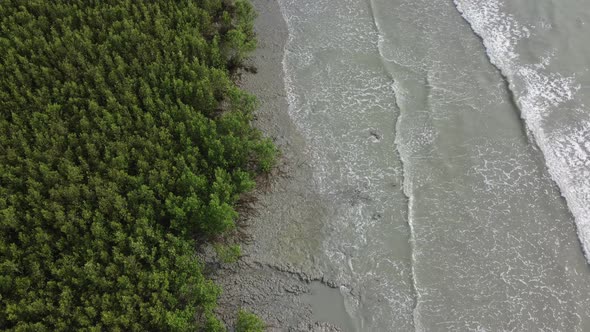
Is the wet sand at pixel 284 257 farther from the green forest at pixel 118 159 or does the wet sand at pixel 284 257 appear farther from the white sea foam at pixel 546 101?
the white sea foam at pixel 546 101

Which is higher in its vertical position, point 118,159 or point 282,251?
point 118,159

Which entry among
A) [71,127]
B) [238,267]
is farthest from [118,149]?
[238,267]

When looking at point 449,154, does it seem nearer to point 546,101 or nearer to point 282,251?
point 546,101

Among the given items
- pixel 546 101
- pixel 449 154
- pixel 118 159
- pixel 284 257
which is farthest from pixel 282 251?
A: pixel 546 101

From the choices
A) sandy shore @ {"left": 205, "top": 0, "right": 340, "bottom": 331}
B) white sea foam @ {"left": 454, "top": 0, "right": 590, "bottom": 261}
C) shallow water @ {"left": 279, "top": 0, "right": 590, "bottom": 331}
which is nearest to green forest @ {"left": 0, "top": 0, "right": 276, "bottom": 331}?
sandy shore @ {"left": 205, "top": 0, "right": 340, "bottom": 331}

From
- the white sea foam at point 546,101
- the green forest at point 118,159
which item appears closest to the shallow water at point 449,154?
the white sea foam at point 546,101
